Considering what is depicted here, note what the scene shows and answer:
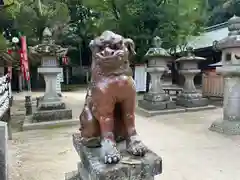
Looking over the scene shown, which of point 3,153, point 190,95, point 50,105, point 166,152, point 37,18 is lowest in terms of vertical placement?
point 166,152

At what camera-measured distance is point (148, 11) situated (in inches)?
419

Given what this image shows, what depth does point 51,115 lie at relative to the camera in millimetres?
5773

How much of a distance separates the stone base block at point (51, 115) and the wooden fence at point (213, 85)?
504 cm

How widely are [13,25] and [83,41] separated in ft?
15.9

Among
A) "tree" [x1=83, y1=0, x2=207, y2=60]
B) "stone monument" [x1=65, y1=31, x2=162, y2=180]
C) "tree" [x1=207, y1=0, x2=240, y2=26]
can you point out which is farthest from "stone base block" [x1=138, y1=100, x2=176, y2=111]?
"tree" [x1=207, y1=0, x2=240, y2=26]

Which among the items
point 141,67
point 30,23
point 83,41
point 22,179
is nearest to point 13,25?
point 30,23

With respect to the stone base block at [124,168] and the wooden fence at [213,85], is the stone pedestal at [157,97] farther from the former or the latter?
the stone base block at [124,168]

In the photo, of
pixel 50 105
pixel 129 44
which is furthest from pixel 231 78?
pixel 50 105

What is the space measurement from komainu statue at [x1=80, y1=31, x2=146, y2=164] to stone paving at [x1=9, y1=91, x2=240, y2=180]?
1.49m

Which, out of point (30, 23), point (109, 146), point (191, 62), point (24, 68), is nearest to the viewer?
point (109, 146)

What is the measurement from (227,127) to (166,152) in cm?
169

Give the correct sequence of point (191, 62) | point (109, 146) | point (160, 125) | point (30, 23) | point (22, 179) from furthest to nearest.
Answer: point (30, 23) < point (191, 62) < point (160, 125) < point (22, 179) < point (109, 146)

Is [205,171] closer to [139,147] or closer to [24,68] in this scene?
[139,147]

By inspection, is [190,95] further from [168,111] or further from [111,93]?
[111,93]
